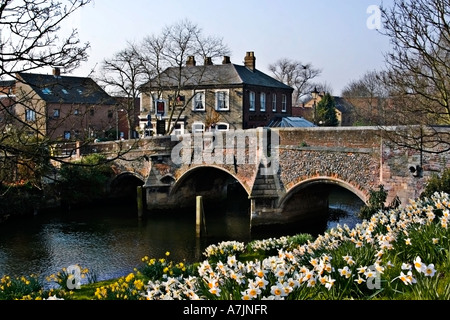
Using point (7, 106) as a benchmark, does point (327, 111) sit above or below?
above

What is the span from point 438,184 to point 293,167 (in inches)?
311

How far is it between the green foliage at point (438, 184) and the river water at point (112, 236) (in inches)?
325

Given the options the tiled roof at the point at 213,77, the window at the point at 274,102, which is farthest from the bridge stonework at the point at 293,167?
the window at the point at 274,102

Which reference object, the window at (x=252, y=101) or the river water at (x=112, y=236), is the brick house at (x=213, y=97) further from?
the river water at (x=112, y=236)

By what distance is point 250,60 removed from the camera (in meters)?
39.5

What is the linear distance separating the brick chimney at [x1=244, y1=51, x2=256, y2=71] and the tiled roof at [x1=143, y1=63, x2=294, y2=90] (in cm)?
44

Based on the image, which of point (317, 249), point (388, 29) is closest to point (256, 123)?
point (388, 29)

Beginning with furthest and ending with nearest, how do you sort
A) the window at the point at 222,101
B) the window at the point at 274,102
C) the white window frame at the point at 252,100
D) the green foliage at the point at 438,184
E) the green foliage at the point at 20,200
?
the window at the point at 274,102, the white window frame at the point at 252,100, the window at the point at 222,101, the green foliage at the point at 20,200, the green foliage at the point at 438,184

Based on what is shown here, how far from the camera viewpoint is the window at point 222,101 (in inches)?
1412

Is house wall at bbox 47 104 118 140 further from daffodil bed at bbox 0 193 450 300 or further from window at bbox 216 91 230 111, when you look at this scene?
window at bbox 216 91 230 111

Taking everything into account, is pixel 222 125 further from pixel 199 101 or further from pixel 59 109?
pixel 59 109

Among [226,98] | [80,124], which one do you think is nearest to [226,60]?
[226,98]
